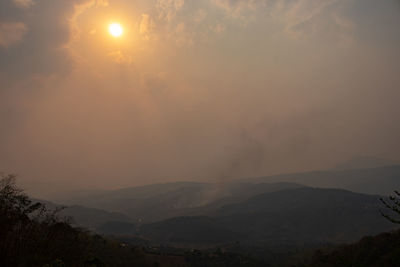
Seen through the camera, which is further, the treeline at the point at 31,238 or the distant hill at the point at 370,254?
the distant hill at the point at 370,254

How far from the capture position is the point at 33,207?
33.6 m

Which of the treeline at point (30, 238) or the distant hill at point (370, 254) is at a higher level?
the treeline at point (30, 238)

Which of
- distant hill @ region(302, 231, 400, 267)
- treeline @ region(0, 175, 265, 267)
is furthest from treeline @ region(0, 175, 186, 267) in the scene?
distant hill @ region(302, 231, 400, 267)

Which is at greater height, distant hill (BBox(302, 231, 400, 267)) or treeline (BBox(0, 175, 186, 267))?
treeline (BBox(0, 175, 186, 267))

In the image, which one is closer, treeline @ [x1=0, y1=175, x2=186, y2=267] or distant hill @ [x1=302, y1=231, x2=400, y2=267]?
treeline @ [x1=0, y1=175, x2=186, y2=267]

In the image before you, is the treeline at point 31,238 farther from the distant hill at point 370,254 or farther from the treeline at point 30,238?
the distant hill at point 370,254

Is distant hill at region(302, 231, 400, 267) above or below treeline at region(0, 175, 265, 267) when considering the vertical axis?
below

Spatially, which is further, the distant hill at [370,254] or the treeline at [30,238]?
the distant hill at [370,254]

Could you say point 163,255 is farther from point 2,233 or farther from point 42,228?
point 2,233

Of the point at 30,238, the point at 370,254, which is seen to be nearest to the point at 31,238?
the point at 30,238

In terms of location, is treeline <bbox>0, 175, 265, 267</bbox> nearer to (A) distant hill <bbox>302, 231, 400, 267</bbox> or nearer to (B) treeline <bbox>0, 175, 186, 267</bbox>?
(B) treeline <bbox>0, 175, 186, 267</bbox>

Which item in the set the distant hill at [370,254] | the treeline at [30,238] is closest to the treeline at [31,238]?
the treeline at [30,238]

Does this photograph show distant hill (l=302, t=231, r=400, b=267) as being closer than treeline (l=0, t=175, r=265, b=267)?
No

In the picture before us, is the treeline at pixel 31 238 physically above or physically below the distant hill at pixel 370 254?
above
